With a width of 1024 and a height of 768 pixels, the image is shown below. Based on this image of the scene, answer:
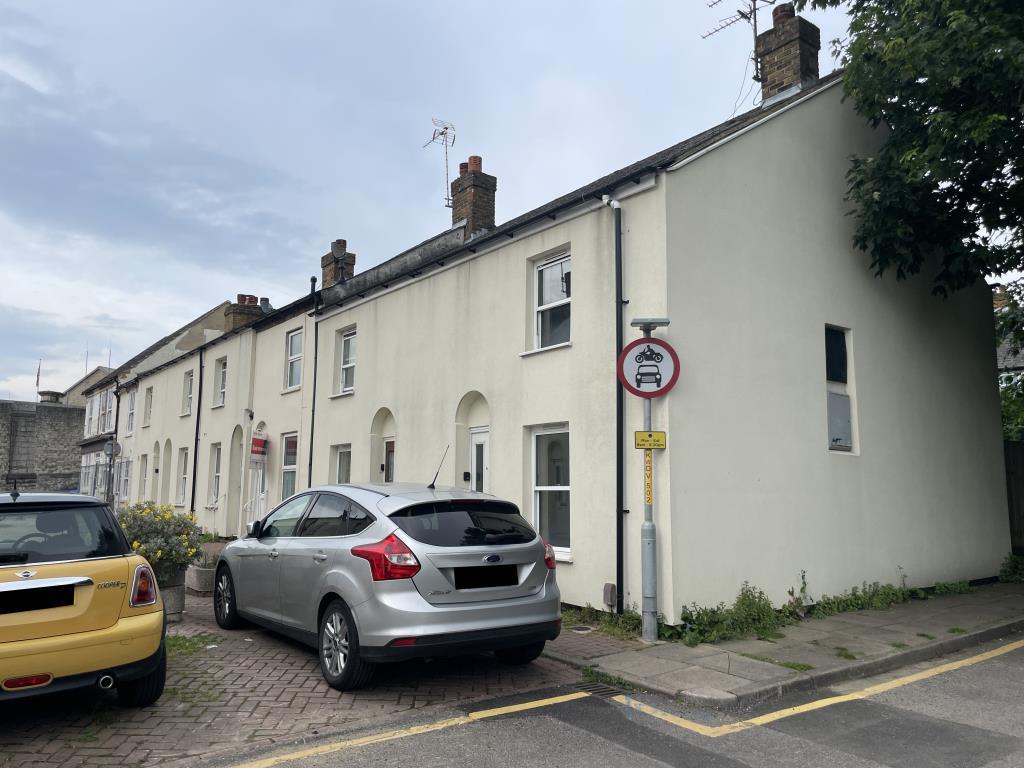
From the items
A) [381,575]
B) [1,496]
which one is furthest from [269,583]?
[1,496]

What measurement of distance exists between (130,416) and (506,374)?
24588 millimetres

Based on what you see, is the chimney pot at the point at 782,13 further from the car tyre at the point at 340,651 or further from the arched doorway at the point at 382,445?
the car tyre at the point at 340,651

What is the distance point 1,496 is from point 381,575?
9.26 ft

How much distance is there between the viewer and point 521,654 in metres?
7.07

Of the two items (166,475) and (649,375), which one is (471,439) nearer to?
(649,375)

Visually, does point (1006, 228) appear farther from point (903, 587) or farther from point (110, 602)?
point (110, 602)

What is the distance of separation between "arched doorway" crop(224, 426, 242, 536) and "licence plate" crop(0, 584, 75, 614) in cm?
1564

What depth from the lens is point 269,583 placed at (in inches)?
302

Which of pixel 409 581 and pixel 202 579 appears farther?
pixel 202 579

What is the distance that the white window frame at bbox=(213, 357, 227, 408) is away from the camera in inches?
878

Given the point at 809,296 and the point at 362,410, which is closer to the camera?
the point at 809,296

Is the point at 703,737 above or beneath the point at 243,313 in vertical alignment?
beneath

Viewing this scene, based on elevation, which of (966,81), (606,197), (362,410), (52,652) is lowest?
(52,652)

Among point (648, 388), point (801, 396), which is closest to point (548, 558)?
point (648, 388)
